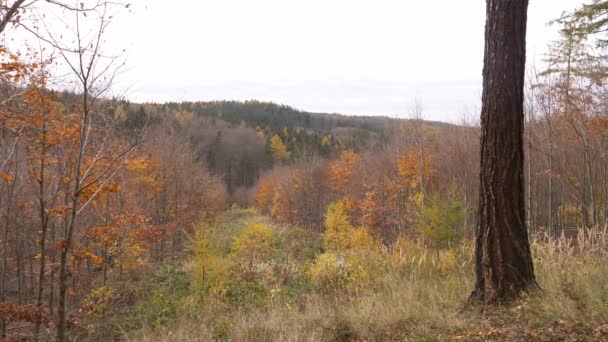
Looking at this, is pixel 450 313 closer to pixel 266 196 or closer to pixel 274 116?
pixel 266 196

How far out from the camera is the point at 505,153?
12.9 ft

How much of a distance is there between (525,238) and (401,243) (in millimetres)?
5511

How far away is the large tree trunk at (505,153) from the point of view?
3908 millimetres

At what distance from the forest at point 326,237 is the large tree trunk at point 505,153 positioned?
14mm

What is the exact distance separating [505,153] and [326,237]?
11.5 metres

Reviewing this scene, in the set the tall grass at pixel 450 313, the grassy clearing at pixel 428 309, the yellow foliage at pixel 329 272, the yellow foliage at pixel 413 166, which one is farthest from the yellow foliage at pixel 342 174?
the tall grass at pixel 450 313

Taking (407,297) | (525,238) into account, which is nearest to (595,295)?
(525,238)

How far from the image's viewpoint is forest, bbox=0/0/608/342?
394 cm

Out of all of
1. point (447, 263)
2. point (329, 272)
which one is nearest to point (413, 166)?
point (329, 272)

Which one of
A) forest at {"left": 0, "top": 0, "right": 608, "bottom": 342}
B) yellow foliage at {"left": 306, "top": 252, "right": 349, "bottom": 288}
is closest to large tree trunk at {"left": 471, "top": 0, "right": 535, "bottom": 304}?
forest at {"left": 0, "top": 0, "right": 608, "bottom": 342}

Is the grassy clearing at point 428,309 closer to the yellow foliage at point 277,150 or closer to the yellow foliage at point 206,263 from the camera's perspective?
the yellow foliage at point 206,263

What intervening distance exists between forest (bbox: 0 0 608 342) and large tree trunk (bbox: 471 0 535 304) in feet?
0.04

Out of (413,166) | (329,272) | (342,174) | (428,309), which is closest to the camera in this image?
(428,309)

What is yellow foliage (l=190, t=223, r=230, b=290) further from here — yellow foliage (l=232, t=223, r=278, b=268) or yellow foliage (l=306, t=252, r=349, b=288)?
yellow foliage (l=232, t=223, r=278, b=268)
